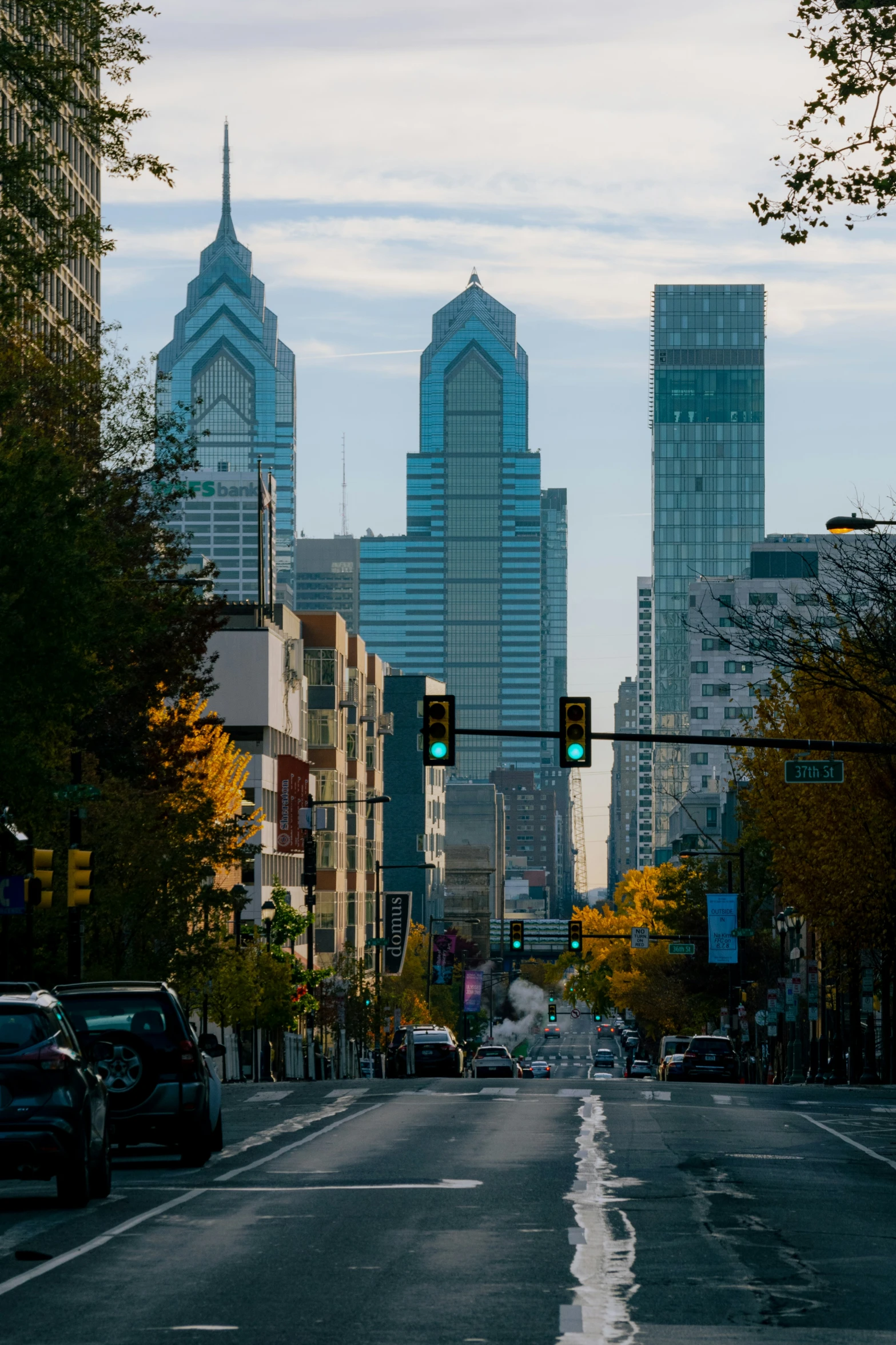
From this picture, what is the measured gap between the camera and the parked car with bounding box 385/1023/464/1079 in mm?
→ 70312

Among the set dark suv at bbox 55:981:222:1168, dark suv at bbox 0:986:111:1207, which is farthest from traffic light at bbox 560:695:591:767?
dark suv at bbox 0:986:111:1207

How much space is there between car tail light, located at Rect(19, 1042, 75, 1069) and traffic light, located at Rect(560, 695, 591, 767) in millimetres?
15677

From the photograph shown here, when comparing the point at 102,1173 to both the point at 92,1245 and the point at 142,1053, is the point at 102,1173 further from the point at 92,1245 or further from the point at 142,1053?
the point at 92,1245

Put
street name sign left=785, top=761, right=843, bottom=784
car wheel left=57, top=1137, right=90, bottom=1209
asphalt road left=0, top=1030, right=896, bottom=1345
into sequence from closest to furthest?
asphalt road left=0, top=1030, right=896, bottom=1345, car wheel left=57, top=1137, right=90, bottom=1209, street name sign left=785, top=761, right=843, bottom=784

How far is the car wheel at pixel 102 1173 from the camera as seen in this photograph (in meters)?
18.8

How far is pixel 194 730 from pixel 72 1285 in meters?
42.5

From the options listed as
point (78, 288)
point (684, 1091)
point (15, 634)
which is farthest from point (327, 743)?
point (15, 634)

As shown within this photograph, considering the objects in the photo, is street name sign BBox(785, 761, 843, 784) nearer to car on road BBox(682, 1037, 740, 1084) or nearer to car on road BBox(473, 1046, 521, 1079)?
car on road BBox(682, 1037, 740, 1084)

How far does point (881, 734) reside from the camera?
50.5 metres

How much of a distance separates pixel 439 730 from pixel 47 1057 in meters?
15.9

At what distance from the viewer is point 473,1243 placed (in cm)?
1588

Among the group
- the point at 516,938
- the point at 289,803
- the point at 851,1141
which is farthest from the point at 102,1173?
the point at 289,803

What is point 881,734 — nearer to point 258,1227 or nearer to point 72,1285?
point 258,1227

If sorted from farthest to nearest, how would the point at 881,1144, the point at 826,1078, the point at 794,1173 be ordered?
the point at 826,1078, the point at 881,1144, the point at 794,1173
